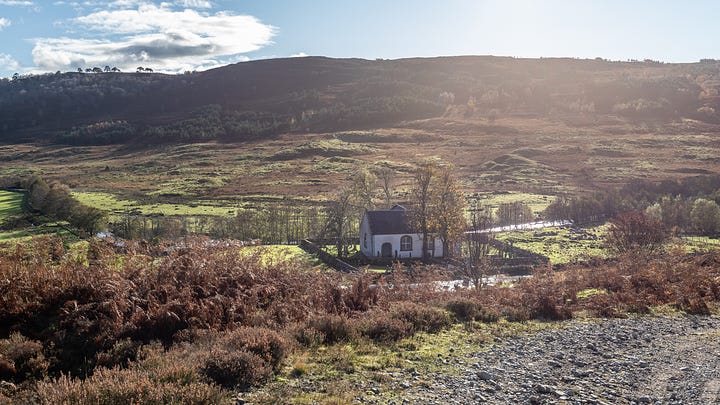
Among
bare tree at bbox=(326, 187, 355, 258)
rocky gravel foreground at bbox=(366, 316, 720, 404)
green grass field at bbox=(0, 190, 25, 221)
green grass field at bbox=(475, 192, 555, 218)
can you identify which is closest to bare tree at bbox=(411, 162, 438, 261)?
bare tree at bbox=(326, 187, 355, 258)

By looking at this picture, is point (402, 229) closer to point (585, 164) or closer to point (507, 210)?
point (507, 210)

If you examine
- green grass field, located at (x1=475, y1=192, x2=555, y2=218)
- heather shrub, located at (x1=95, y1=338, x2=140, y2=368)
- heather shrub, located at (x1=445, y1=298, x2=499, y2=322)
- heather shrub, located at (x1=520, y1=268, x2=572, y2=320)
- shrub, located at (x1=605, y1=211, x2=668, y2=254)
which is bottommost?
green grass field, located at (x1=475, y1=192, x2=555, y2=218)

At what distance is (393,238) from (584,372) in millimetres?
36623

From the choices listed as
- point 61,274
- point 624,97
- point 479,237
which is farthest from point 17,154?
point 624,97

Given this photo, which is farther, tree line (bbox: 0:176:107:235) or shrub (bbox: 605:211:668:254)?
tree line (bbox: 0:176:107:235)

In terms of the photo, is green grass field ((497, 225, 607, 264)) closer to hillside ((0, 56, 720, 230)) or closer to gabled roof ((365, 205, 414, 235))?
gabled roof ((365, 205, 414, 235))

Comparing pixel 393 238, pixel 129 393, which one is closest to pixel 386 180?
pixel 393 238

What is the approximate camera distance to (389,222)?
4731 centimetres

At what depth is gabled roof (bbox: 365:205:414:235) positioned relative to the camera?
46719 mm

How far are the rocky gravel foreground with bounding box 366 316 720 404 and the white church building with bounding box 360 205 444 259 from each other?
32.7 metres

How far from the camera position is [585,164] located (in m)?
124

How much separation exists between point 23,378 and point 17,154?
186 m

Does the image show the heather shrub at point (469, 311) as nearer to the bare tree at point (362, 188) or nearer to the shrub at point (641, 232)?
the shrub at point (641, 232)

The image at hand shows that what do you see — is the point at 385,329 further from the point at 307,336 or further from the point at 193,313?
the point at 193,313
